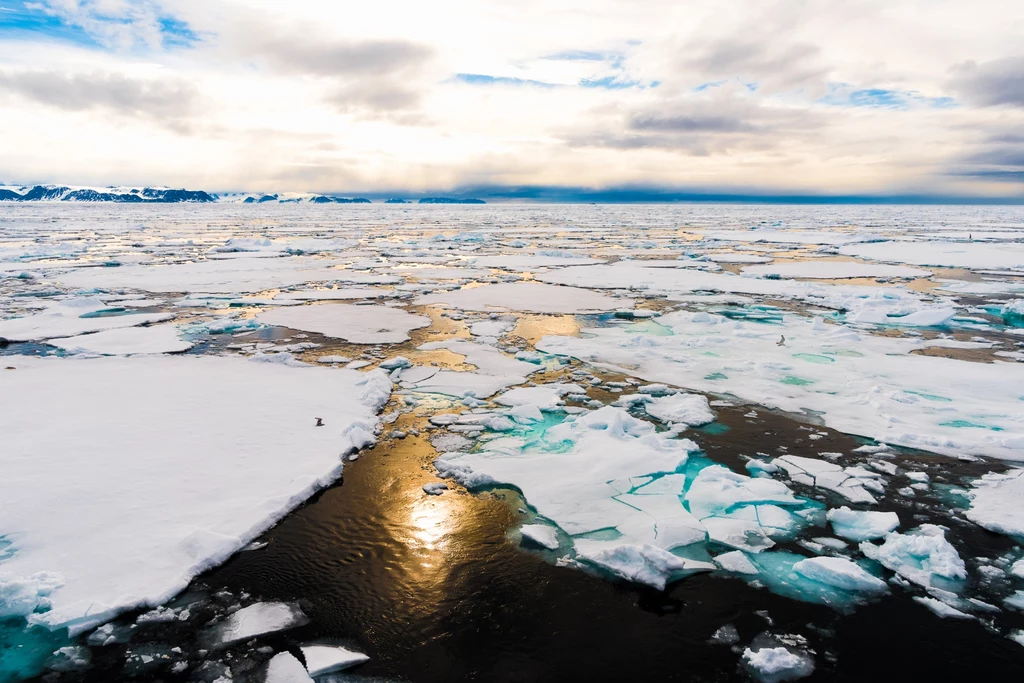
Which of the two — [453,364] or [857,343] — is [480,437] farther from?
[857,343]

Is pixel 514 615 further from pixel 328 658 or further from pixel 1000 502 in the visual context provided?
pixel 1000 502

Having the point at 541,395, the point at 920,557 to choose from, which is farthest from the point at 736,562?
the point at 541,395

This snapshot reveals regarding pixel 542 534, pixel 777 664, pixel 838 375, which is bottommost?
pixel 777 664

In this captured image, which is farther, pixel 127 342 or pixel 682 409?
pixel 127 342

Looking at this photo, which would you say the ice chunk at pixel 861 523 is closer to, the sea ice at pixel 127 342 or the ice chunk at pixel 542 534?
the ice chunk at pixel 542 534

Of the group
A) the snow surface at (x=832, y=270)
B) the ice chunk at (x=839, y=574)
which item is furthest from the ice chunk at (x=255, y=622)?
the snow surface at (x=832, y=270)

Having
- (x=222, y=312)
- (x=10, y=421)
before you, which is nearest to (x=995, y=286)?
(x=222, y=312)
